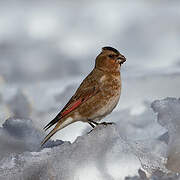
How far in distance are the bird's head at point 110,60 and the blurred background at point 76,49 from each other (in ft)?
5.77

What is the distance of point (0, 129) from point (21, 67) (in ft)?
13.5

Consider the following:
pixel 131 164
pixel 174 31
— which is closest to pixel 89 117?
pixel 131 164

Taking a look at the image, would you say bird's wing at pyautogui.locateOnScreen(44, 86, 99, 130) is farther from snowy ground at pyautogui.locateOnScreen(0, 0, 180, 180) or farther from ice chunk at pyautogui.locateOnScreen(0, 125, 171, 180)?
ice chunk at pyautogui.locateOnScreen(0, 125, 171, 180)

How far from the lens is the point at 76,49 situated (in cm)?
884

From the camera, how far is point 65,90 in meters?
7.23

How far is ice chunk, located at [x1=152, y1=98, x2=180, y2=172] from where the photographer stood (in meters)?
4.00

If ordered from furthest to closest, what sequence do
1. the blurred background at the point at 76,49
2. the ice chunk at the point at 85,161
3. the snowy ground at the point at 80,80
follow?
the blurred background at the point at 76,49, the snowy ground at the point at 80,80, the ice chunk at the point at 85,161

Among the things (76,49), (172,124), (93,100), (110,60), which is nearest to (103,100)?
(93,100)

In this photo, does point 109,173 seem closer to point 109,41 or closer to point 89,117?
point 89,117

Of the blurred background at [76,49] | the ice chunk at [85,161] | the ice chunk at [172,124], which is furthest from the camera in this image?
the blurred background at [76,49]

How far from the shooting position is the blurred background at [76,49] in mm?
6984

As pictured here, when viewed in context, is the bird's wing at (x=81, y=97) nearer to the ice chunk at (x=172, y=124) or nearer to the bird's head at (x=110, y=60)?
the bird's head at (x=110, y=60)

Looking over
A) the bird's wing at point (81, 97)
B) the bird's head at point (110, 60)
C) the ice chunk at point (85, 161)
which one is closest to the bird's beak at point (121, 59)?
the bird's head at point (110, 60)

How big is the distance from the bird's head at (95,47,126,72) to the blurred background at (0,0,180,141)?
1759 mm
